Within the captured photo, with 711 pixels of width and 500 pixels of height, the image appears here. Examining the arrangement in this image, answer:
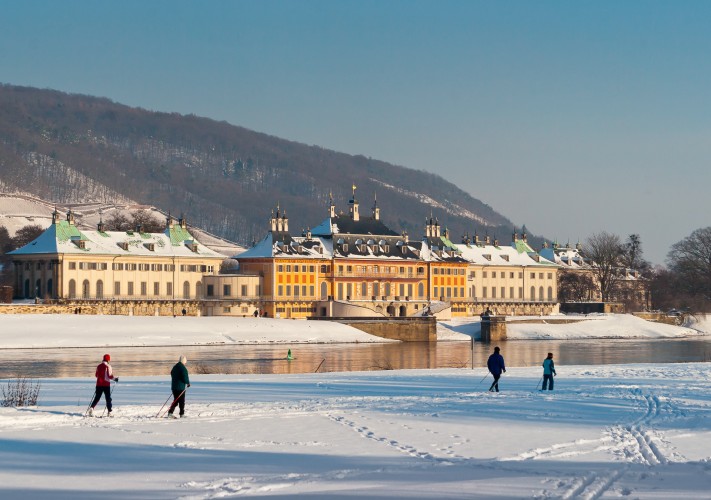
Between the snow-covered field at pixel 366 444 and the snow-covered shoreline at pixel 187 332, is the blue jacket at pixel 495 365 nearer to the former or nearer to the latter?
the snow-covered field at pixel 366 444

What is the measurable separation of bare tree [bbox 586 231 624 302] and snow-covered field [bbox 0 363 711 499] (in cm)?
9036

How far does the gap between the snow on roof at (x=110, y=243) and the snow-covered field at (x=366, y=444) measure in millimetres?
64486

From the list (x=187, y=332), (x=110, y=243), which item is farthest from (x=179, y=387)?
(x=110, y=243)

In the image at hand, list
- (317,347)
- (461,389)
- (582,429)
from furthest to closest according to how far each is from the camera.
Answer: (317,347) < (461,389) < (582,429)

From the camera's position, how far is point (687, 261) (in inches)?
4641

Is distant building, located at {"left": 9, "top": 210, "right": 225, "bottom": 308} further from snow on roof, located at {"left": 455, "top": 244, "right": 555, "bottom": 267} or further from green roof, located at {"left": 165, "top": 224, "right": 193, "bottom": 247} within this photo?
snow on roof, located at {"left": 455, "top": 244, "right": 555, "bottom": 267}

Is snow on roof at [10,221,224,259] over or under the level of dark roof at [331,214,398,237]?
under

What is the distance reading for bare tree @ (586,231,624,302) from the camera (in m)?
124

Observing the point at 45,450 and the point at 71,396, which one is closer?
the point at 45,450

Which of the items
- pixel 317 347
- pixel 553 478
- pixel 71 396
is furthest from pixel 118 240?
pixel 553 478

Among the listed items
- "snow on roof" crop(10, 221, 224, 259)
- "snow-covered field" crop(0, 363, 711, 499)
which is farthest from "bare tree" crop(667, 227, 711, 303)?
"snow-covered field" crop(0, 363, 711, 499)

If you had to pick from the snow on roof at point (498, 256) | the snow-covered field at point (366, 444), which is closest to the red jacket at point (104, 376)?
the snow-covered field at point (366, 444)

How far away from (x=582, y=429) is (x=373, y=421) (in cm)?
419

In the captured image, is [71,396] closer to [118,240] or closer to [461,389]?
[461,389]
